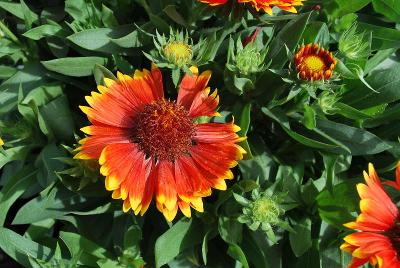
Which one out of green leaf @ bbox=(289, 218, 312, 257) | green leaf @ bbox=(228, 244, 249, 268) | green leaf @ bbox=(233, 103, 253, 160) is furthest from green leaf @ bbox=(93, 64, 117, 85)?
green leaf @ bbox=(289, 218, 312, 257)

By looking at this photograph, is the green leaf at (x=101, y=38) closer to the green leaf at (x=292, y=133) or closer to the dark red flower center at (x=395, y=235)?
the green leaf at (x=292, y=133)

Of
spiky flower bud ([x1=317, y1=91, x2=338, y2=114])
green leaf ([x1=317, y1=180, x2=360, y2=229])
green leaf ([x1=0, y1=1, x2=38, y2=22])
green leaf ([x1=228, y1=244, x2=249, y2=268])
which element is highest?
green leaf ([x1=0, y1=1, x2=38, y2=22])

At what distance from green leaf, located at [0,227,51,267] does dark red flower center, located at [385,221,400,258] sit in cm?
100

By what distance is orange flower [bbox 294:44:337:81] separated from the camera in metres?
1.35

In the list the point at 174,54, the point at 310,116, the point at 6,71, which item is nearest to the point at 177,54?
the point at 174,54

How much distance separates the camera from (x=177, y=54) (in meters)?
1.39

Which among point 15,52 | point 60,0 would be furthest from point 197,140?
point 60,0

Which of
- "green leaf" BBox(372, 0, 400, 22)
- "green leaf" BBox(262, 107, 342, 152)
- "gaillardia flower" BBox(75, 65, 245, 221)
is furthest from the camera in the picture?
"green leaf" BBox(372, 0, 400, 22)

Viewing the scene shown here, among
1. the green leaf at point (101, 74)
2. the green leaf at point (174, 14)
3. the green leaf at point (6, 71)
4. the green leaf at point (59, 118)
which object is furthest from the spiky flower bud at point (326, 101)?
the green leaf at point (6, 71)

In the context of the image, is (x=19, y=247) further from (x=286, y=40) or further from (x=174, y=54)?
(x=286, y=40)

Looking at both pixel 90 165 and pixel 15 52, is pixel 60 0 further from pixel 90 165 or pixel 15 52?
pixel 90 165

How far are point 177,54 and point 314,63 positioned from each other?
1.22 feet

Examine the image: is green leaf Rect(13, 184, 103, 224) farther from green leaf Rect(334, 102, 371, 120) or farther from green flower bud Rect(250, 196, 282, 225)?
green leaf Rect(334, 102, 371, 120)

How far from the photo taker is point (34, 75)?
67.9 inches
